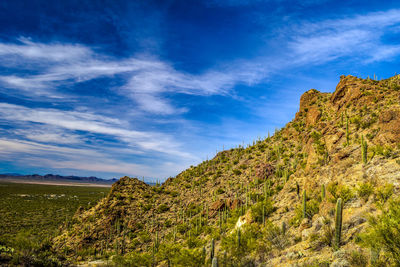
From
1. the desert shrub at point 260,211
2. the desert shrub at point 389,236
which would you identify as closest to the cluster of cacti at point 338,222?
the desert shrub at point 389,236

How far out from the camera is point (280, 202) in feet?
72.6

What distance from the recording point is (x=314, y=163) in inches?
856

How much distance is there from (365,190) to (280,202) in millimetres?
9796

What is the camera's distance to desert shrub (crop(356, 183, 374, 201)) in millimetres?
13062

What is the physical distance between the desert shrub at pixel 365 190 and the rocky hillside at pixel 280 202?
2.4 inches

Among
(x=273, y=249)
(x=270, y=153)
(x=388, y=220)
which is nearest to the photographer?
(x=388, y=220)

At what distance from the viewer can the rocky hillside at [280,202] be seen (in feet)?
40.5

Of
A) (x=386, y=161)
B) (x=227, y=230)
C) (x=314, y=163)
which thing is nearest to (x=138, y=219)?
(x=227, y=230)

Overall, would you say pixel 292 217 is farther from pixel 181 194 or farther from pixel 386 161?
pixel 181 194

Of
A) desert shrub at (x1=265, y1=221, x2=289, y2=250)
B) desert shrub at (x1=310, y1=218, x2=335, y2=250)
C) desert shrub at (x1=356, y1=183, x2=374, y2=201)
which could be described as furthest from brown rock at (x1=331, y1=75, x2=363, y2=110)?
desert shrub at (x1=310, y1=218, x2=335, y2=250)

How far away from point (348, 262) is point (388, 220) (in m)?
2.44

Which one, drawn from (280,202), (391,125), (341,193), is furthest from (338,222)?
(280,202)

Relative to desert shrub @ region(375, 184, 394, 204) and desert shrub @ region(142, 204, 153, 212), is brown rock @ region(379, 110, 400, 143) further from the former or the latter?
desert shrub @ region(142, 204, 153, 212)

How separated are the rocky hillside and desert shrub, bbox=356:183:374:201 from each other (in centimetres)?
6
